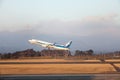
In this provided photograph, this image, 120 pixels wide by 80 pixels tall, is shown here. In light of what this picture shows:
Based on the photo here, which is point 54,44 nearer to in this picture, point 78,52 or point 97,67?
point 78,52

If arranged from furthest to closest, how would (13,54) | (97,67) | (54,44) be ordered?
(54,44)
(13,54)
(97,67)

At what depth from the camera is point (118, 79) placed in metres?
26.9

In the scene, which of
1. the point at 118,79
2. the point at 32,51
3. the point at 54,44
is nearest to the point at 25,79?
the point at 118,79

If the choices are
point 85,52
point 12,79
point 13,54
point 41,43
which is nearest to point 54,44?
point 41,43

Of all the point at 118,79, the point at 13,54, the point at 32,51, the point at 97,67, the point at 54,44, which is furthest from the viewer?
the point at 54,44

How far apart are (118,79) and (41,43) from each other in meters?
98.6

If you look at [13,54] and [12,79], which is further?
[13,54]

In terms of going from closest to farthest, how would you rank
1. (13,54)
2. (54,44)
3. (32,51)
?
(13,54)
(32,51)
(54,44)

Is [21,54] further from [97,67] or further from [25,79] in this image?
[25,79]

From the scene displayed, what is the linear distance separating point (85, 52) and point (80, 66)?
1803 inches

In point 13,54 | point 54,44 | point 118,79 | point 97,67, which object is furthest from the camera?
point 54,44

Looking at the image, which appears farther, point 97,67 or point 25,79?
point 97,67

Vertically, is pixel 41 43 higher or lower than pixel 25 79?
higher

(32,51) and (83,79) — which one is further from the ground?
(32,51)
